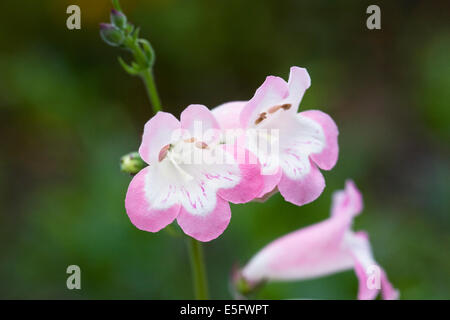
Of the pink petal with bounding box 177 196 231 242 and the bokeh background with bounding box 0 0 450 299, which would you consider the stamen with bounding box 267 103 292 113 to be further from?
the bokeh background with bounding box 0 0 450 299

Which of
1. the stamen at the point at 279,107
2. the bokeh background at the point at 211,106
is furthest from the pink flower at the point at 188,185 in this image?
the bokeh background at the point at 211,106

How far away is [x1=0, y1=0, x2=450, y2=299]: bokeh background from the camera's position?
2082mm

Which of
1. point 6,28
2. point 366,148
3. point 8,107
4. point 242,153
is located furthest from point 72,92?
point 242,153

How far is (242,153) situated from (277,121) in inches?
5.6

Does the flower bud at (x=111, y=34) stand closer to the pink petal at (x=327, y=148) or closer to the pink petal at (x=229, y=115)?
the pink petal at (x=229, y=115)

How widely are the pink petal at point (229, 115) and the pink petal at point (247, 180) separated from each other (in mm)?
89

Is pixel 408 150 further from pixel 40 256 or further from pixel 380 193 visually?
pixel 40 256

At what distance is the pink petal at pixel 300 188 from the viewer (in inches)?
41.4

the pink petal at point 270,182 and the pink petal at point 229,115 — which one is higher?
the pink petal at point 229,115

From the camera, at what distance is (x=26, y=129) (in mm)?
3057

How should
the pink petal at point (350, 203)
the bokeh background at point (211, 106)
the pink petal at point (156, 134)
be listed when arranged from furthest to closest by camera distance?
the bokeh background at point (211, 106) < the pink petal at point (350, 203) < the pink petal at point (156, 134)

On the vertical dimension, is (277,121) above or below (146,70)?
below

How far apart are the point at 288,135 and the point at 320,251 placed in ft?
1.27
